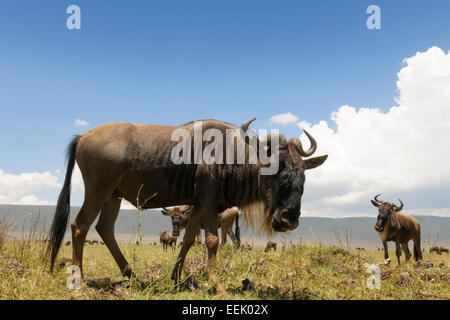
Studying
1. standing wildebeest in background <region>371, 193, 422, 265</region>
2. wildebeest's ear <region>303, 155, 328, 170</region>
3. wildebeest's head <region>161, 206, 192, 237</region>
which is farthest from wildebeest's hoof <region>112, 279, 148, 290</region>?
standing wildebeest in background <region>371, 193, 422, 265</region>

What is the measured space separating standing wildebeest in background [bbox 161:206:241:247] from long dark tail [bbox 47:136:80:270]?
5.93 meters

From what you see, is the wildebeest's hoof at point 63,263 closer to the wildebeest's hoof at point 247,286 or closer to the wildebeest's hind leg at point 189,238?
the wildebeest's hind leg at point 189,238

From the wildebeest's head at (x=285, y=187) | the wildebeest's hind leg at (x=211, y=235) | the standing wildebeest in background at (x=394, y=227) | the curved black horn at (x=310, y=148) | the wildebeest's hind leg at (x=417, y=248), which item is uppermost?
the curved black horn at (x=310, y=148)

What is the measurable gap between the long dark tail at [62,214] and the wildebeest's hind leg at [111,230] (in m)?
0.60

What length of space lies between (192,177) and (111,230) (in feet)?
5.47

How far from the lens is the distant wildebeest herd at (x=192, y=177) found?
16.3 ft

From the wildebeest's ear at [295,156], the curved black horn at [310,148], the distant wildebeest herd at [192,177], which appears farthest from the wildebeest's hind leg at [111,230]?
the curved black horn at [310,148]

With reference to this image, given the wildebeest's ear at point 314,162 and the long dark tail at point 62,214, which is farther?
the long dark tail at point 62,214

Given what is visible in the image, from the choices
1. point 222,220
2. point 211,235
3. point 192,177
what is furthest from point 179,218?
point 211,235

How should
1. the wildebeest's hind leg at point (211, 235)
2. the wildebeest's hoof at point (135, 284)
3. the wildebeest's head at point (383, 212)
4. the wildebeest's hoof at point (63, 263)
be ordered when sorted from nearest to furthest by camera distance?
the wildebeest's hoof at point (135, 284) → the wildebeest's hind leg at point (211, 235) → the wildebeest's hoof at point (63, 263) → the wildebeest's head at point (383, 212)

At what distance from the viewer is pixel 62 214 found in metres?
5.71

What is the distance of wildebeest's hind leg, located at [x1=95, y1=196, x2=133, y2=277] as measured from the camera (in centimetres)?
553

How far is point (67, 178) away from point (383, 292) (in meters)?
5.33

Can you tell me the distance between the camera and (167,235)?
21.8 m
